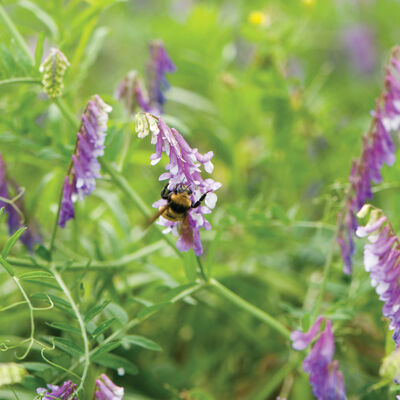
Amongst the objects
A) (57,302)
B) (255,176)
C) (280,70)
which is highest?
(280,70)

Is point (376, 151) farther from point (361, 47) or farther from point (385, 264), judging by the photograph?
point (361, 47)

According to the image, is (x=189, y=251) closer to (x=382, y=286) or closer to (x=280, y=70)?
(x=382, y=286)

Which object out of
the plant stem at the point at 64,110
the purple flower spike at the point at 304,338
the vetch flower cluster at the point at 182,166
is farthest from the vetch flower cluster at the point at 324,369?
the plant stem at the point at 64,110

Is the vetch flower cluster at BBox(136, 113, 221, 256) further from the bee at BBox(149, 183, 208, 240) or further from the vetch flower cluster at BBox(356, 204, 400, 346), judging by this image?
the vetch flower cluster at BBox(356, 204, 400, 346)

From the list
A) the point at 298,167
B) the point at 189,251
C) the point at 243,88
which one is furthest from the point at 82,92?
the point at 189,251

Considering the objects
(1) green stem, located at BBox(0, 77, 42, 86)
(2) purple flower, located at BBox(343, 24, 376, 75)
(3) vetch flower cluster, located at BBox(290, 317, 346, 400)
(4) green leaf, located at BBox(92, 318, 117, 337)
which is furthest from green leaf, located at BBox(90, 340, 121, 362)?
(2) purple flower, located at BBox(343, 24, 376, 75)

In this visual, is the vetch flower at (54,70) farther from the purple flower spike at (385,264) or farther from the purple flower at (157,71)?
the purple flower spike at (385,264)
